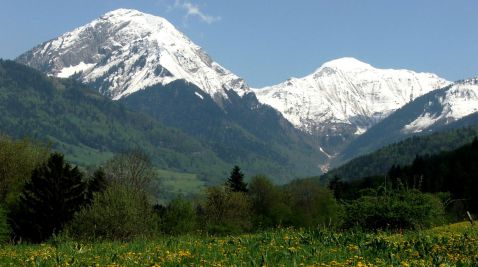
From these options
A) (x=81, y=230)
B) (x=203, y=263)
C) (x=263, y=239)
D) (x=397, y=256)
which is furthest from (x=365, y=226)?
(x=81, y=230)

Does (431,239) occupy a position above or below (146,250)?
above

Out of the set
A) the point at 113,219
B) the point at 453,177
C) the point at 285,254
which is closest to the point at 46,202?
the point at 113,219

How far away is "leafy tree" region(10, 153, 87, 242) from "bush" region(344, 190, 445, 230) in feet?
199

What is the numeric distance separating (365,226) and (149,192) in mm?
77638

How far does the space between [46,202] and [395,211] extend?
223ft

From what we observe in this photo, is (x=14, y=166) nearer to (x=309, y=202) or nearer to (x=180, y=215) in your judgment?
(x=180, y=215)

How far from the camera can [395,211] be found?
91.8 feet

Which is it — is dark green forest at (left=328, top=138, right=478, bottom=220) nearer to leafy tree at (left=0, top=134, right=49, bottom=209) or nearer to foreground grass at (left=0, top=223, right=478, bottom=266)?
leafy tree at (left=0, top=134, right=49, bottom=209)

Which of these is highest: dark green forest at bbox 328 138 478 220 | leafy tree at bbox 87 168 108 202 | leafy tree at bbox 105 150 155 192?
dark green forest at bbox 328 138 478 220

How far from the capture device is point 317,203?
474 ft

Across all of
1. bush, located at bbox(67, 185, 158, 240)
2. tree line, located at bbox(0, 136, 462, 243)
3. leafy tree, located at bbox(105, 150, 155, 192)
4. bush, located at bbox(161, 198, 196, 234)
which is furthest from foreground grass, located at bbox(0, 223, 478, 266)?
leafy tree, located at bbox(105, 150, 155, 192)

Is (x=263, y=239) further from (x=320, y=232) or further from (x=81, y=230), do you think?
(x=81, y=230)

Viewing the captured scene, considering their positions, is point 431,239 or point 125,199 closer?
point 431,239

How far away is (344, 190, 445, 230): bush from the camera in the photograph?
91.0ft
